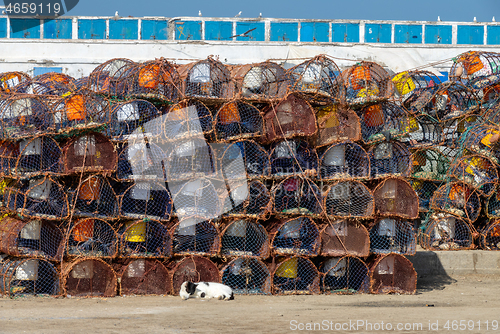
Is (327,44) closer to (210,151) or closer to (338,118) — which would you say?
(338,118)

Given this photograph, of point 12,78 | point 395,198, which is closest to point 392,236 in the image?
point 395,198

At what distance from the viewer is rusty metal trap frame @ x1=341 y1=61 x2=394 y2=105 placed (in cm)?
845

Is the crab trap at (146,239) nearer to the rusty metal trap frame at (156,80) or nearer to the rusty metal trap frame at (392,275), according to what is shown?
the rusty metal trap frame at (156,80)

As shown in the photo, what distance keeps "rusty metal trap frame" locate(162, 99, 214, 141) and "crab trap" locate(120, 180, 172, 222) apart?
684 millimetres

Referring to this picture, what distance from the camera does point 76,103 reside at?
749cm

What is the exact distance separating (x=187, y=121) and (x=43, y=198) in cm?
212

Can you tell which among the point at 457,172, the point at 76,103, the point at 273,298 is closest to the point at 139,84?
the point at 76,103

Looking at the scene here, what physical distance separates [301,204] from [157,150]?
6.90ft

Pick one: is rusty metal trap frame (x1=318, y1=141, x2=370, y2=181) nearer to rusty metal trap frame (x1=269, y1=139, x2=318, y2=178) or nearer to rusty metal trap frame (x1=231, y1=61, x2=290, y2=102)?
rusty metal trap frame (x1=269, y1=139, x2=318, y2=178)

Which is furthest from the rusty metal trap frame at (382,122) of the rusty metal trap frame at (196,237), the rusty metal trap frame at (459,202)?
the rusty metal trap frame at (196,237)

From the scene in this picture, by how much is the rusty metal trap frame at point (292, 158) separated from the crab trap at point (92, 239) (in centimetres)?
232

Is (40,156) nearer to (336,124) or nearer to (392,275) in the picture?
(336,124)

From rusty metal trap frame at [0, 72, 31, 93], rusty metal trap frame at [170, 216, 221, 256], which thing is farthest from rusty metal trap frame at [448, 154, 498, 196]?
rusty metal trap frame at [0, 72, 31, 93]

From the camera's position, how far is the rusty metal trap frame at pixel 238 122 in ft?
25.1
